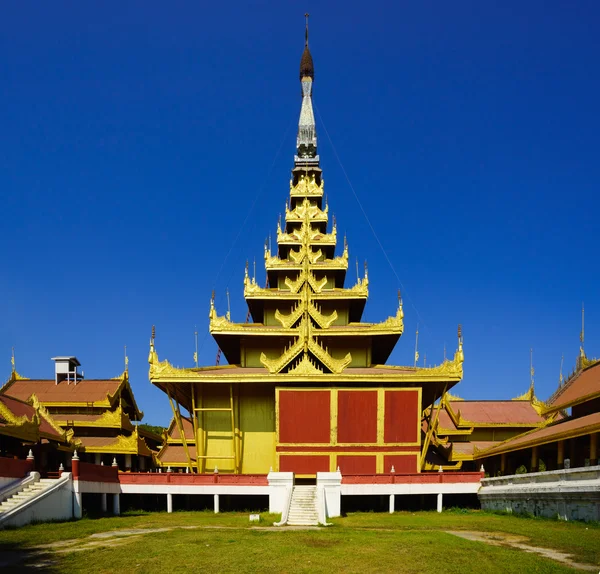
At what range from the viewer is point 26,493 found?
20391mm

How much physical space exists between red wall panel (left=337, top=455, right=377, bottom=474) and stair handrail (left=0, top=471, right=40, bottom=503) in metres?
12.5

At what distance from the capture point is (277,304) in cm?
3297

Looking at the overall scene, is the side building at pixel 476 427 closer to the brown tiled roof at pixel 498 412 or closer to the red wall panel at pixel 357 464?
the brown tiled roof at pixel 498 412

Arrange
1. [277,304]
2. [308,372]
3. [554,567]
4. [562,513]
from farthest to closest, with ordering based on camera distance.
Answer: [277,304]
[308,372]
[562,513]
[554,567]

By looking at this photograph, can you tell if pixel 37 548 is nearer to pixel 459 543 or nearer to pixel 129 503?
pixel 459 543

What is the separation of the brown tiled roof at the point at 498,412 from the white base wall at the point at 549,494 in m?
8.64

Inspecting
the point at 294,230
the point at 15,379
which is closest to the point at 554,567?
the point at 294,230

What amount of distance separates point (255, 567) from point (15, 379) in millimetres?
28362

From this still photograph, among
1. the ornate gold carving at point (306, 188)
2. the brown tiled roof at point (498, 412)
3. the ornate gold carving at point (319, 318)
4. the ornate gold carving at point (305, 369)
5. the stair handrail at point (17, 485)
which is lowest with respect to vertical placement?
the stair handrail at point (17, 485)

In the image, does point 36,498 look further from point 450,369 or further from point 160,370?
point 450,369

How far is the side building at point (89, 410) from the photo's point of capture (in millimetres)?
32312

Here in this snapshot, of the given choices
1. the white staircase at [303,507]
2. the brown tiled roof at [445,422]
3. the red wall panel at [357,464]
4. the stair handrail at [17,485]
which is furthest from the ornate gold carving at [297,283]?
the stair handrail at [17,485]

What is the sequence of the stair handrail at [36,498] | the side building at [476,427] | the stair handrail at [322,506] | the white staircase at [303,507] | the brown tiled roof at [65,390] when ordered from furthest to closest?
the brown tiled roof at [65,390]
the side building at [476,427]
the white staircase at [303,507]
the stair handrail at [322,506]
the stair handrail at [36,498]

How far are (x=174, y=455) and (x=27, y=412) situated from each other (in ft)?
27.7
